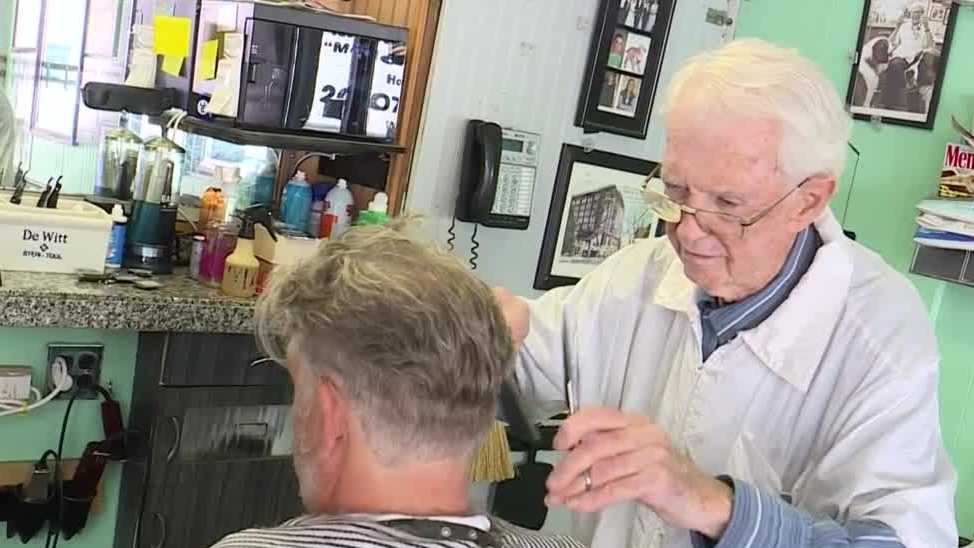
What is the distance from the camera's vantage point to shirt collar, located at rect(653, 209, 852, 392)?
1599 millimetres

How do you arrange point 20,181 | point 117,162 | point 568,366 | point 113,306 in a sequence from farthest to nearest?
point 117,162 → point 20,181 → point 113,306 → point 568,366

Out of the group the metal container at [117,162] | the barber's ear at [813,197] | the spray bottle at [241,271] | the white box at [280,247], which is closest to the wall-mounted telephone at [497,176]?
the white box at [280,247]

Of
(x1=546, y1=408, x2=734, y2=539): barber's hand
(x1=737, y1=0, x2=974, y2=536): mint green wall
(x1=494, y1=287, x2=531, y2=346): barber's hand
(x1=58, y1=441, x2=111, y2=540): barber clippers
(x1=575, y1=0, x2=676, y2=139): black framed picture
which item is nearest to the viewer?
(x1=546, y1=408, x2=734, y2=539): barber's hand

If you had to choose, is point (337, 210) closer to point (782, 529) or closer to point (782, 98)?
point (782, 98)

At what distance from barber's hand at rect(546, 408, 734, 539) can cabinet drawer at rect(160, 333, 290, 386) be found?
113 centimetres

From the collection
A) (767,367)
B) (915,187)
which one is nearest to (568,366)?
(767,367)

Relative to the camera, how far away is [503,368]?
132cm

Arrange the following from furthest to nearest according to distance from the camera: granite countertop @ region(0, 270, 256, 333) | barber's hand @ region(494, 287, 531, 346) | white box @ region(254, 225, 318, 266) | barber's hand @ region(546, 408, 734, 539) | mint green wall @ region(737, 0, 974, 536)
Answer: mint green wall @ region(737, 0, 974, 536)
white box @ region(254, 225, 318, 266)
granite countertop @ region(0, 270, 256, 333)
barber's hand @ region(494, 287, 531, 346)
barber's hand @ region(546, 408, 734, 539)

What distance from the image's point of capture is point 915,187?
9.61 feet

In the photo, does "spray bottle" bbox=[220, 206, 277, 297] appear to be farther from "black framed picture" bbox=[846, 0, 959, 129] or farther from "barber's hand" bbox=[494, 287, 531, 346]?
"black framed picture" bbox=[846, 0, 959, 129]

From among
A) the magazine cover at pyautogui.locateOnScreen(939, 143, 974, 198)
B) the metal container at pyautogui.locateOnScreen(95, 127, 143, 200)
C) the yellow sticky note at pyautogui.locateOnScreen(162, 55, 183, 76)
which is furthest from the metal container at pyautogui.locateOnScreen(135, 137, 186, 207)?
the magazine cover at pyautogui.locateOnScreen(939, 143, 974, 198)

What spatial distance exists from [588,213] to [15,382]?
1.54m

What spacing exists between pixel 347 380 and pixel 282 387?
4.10 ft

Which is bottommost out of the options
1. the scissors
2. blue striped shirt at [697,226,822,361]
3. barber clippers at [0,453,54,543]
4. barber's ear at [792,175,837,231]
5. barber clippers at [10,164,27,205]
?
barber clippers at [0,453,54,543]
